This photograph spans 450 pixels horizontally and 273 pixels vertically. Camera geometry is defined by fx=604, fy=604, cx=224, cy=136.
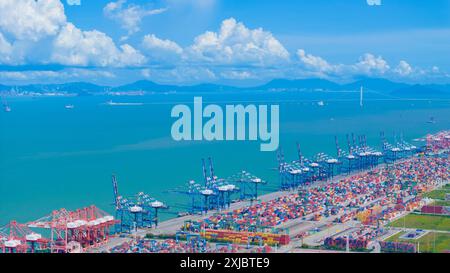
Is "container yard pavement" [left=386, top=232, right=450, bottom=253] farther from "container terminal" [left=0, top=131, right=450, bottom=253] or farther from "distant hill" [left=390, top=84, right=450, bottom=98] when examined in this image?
"distant hill" [left=390, top=84, right=450, bottom=98]

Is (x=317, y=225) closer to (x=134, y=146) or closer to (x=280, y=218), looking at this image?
(x=280, y=218)

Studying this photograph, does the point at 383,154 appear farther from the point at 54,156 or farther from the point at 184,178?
the point at 54,156

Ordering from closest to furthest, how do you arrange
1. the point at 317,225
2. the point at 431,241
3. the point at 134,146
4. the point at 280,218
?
the point at 431,241 → the point at 317,225 → the point at 280,218 → the point at 134,146

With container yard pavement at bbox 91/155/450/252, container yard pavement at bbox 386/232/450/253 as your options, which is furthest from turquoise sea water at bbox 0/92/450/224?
container yard pavement at bbox 386/232/450/253

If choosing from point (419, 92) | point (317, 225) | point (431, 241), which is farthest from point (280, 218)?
point (419, 92)

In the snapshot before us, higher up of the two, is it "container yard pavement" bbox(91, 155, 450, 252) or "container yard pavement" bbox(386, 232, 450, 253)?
"container yard pavement" bbox(386, 232, 450, 253)

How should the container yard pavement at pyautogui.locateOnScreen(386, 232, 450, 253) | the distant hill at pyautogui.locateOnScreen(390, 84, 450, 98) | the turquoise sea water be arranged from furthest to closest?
the distant hill at pyautogui.locateOnScreen(390, 84, 450, 98) → the turquoise sea water → the container yard pavement at pyautogui.locateOnScreen(386, 232, 450, 253)
